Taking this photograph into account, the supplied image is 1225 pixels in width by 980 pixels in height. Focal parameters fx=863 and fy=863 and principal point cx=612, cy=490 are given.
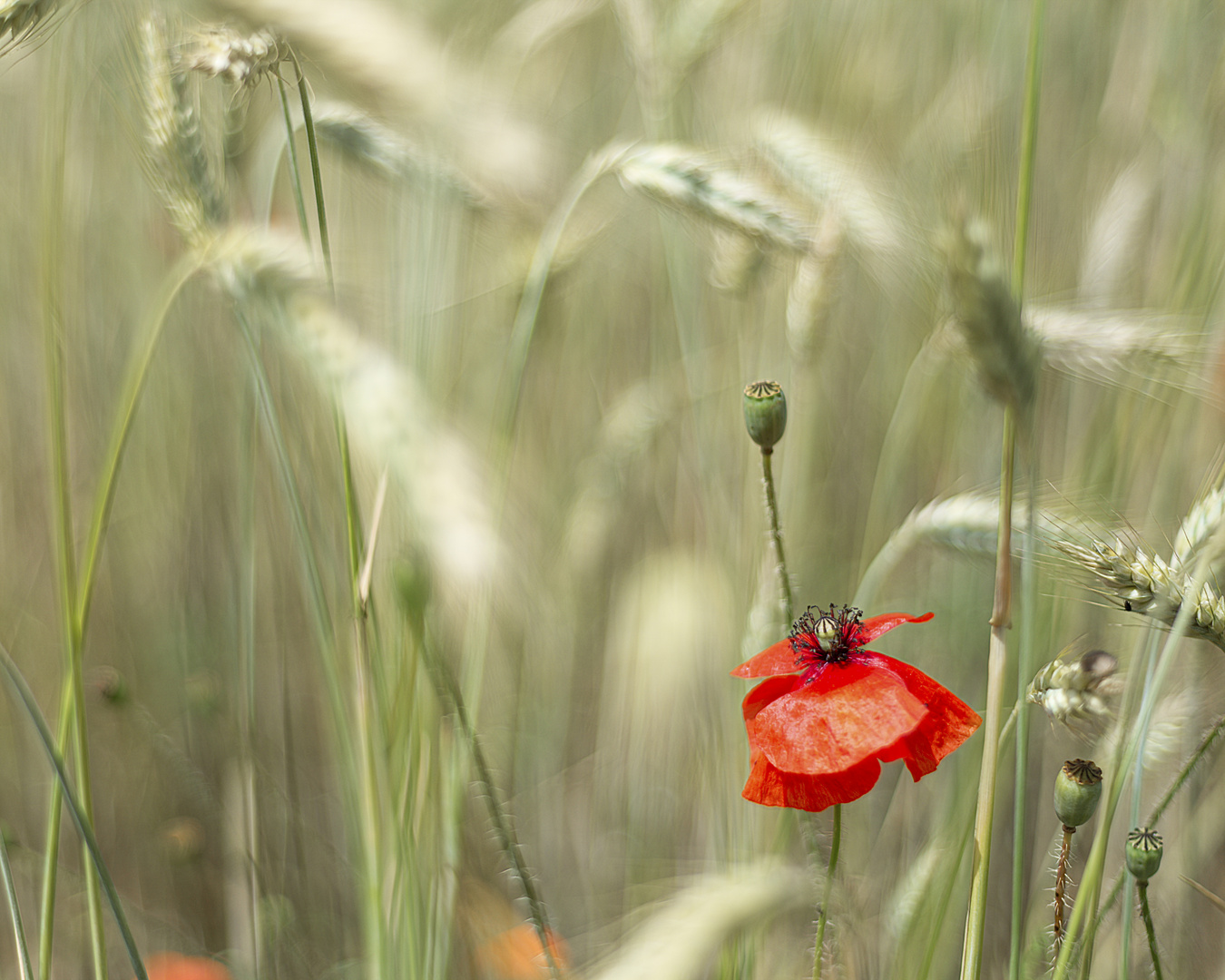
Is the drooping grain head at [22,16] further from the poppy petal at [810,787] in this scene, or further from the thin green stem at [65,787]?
the poppy petal at [810,787]

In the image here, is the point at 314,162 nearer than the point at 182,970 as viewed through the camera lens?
Yes

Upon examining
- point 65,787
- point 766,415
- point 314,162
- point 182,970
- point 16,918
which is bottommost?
point 182,970

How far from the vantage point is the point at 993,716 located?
1.44ft

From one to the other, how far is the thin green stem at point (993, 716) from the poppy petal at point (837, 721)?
4 centimetres

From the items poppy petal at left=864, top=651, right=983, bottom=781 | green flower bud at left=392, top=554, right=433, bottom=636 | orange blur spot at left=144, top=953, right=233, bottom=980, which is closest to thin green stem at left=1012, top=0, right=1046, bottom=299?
poppy petal at left=864, top=651, right=983, bottom=781

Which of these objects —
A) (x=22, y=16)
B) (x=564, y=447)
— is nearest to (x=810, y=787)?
(x=22, y=16)

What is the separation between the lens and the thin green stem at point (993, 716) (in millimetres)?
438

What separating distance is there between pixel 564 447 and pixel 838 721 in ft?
3.57

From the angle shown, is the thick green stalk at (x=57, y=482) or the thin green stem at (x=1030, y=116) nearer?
the thin green stem at (x=1030, y=116)

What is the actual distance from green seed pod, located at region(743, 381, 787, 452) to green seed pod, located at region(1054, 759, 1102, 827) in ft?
0.82

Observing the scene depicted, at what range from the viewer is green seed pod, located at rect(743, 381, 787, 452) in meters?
0.55

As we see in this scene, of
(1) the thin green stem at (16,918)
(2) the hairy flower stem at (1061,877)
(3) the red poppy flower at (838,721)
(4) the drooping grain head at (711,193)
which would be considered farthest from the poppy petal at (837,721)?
(1) the thin green stem at (16,918)

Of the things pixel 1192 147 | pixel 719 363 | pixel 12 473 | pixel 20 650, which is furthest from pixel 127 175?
pixel 1192 147

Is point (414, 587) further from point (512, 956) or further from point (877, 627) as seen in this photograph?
point (512, 956)
